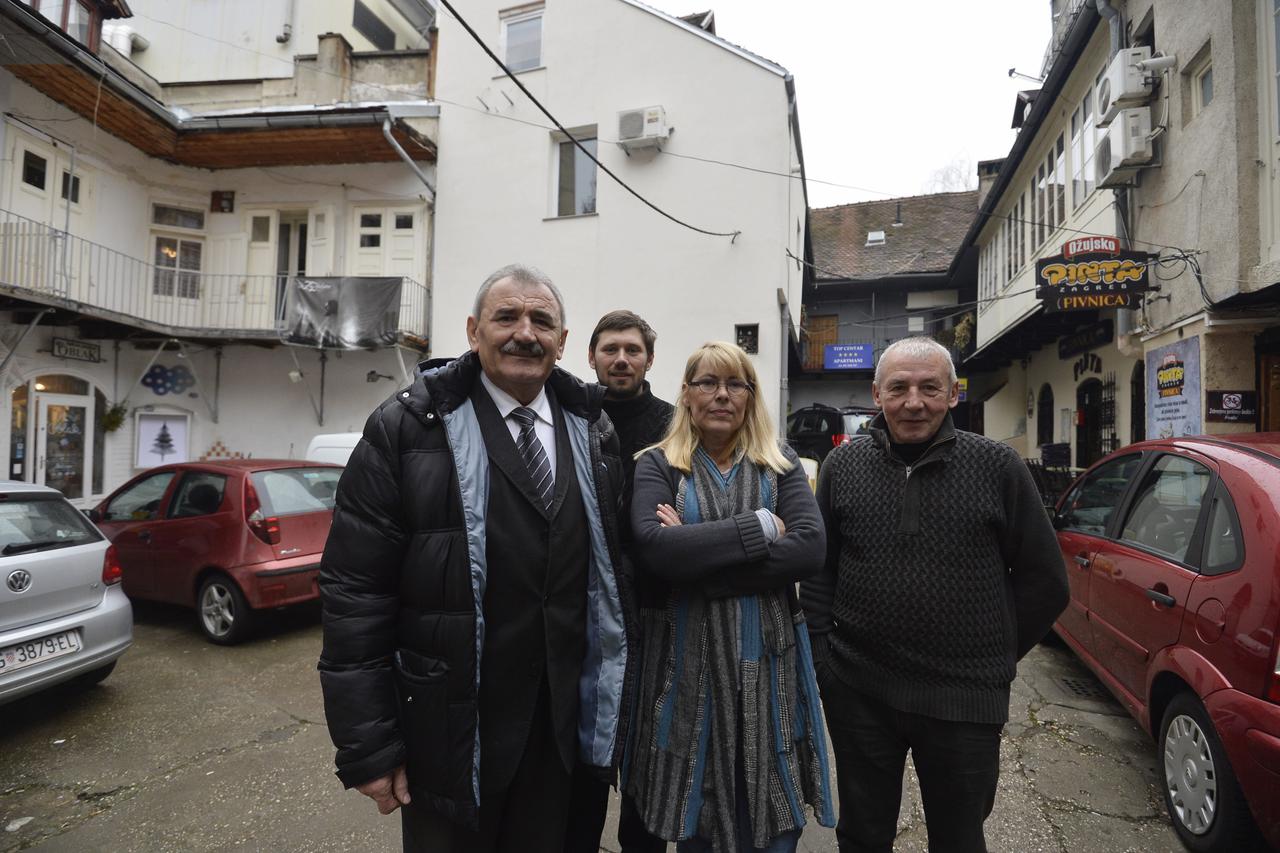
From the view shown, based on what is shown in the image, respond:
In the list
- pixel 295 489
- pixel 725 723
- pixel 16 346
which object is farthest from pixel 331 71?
pixel 725 723

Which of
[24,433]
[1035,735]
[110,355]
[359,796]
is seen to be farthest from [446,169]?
[1035,735]

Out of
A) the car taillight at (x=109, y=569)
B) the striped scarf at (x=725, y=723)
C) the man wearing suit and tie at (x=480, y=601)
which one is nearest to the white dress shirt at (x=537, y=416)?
the man wearing suit and tie at (x=480, y=601)

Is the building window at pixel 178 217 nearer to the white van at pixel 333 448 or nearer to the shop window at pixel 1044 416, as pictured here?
the white van at pixel 333 448

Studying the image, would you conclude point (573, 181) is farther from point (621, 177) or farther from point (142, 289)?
point (142, 289)

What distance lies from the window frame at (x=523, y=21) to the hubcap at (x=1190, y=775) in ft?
42.1

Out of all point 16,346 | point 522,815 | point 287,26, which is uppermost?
point 287,26

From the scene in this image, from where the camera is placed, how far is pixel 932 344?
2053mm

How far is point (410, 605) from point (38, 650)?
3.31m

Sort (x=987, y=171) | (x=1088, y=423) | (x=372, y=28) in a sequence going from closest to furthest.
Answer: (x=1088, y=423) → (x=372, y=28) → (x=987, y=171)

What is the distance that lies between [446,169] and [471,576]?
12.1 m

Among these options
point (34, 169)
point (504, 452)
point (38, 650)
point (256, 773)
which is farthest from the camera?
point (34, 169)

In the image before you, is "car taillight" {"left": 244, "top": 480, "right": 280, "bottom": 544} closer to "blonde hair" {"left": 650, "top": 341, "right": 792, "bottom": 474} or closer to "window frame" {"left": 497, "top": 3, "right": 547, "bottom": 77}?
"blonde hair" {"left": 650, "top": 341, "right": 792, "bottom": 474}

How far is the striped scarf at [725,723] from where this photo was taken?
176 centimetres

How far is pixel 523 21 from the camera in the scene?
12.2 meters
